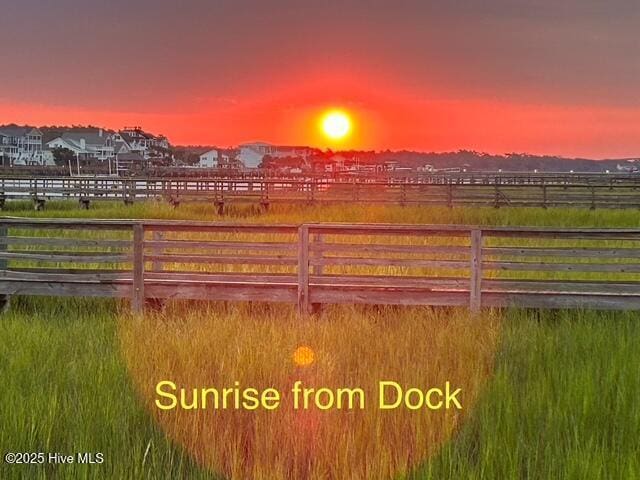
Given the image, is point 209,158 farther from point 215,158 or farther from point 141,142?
point 141,142

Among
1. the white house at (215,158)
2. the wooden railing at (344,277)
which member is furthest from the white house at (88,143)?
the wooden railing at (344,277)

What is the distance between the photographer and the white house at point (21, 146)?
118 m

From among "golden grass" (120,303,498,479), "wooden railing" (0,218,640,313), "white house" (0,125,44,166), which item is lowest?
"golden grass" (120,303,498,479)

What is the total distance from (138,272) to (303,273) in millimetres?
2253

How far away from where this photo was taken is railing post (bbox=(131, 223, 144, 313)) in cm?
916

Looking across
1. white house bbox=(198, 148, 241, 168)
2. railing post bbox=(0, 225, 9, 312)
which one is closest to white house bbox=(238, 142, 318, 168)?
white house bbox=(198, 148, 241, 168)

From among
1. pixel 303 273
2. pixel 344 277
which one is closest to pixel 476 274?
pixel 344 277

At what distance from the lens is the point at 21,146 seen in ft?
395

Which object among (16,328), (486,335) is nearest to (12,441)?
(16,328)

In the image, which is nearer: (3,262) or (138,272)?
(138,272)

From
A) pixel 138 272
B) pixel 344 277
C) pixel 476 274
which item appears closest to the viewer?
pixel 476 274

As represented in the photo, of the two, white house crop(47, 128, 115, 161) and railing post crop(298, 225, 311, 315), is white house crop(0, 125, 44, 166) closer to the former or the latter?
white house crop(47, 128, 115, 161)

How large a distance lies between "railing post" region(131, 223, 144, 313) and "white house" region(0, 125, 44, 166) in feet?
387

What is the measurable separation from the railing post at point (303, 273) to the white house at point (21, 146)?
4685 inches
